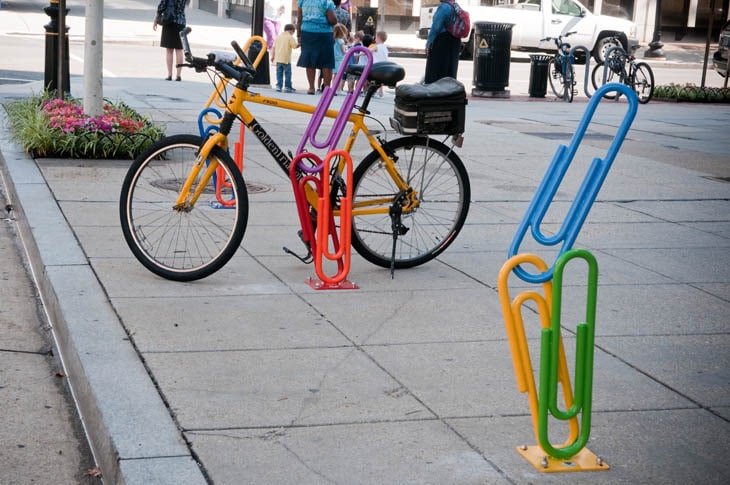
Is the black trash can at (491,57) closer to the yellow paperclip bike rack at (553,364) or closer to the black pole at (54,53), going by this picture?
the black pole at (54,53)

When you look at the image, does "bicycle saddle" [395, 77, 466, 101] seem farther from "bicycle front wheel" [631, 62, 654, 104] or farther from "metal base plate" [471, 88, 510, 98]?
"bicycle front wheel" [631, 62, 654, 104]

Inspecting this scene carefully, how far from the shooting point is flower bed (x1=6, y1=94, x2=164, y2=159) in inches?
402

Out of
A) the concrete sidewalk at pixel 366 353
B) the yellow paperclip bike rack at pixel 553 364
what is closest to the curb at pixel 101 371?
the concrete sidewalk at pixel 366 353

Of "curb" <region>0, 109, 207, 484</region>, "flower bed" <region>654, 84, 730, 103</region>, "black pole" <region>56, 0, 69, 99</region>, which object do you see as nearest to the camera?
"curb" <region>0, 109, 207, 484</region>

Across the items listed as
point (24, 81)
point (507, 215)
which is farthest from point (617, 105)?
point (507, 215)

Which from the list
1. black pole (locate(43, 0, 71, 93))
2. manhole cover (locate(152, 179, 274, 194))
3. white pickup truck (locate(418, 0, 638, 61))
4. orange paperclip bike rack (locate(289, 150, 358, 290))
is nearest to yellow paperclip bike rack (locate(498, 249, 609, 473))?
orange paperclip bike rack (locate(289, 150, 358, 290))

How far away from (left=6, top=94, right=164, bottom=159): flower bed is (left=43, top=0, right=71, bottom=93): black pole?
1.77m

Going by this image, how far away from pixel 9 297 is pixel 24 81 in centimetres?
1190

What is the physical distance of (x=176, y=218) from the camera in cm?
770

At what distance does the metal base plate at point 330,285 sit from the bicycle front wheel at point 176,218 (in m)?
0.49

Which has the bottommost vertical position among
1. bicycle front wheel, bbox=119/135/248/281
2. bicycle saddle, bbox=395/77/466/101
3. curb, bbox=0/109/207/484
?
curb, bbox=0/109/207/484

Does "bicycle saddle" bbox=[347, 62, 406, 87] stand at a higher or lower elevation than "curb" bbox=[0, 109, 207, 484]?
higher

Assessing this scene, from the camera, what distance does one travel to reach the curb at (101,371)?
151 inches

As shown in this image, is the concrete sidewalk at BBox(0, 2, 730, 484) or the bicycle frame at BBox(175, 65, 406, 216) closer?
the concrete sidewalk at BBox(0, 2, 730, 484)
